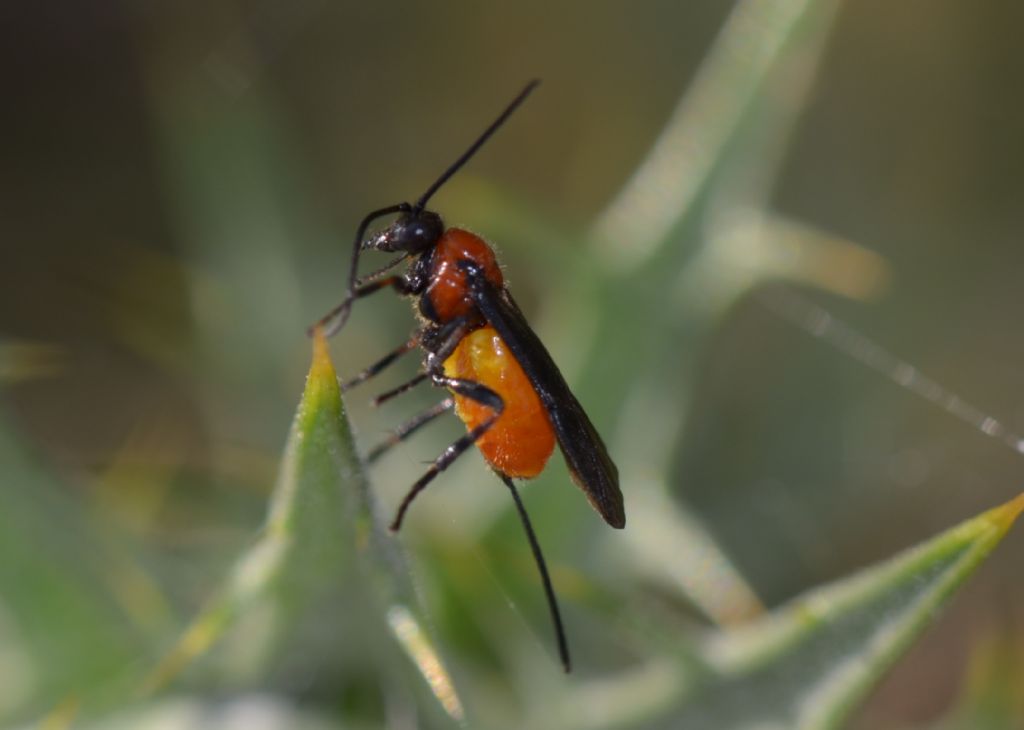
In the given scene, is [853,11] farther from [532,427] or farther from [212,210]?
[532,427]

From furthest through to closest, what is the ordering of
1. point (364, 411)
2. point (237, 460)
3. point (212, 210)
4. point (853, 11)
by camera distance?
point (853, 11) → point (212, 210) → point (364, 411) → point (237, 460)

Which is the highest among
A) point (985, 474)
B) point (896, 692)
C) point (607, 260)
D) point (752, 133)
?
point (752, 133)

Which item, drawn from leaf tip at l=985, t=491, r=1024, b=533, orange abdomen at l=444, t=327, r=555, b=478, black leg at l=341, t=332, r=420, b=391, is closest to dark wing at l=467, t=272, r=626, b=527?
orange abdomen at l=444, t=327, r=555, b=478

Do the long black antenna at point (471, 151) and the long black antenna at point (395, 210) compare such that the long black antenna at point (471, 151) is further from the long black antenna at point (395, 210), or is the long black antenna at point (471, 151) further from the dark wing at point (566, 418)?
the dark wing at point (566, 418)

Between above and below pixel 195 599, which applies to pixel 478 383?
above

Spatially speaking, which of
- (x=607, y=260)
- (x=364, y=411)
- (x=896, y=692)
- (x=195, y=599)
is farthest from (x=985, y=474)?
(x=195, y=599)

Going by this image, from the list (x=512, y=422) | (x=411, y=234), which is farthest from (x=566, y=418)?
(x=411, y=234)

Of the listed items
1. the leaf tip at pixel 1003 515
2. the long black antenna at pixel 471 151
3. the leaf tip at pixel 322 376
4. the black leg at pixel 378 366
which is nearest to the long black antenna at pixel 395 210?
the long black antenna at pixel 471 151
